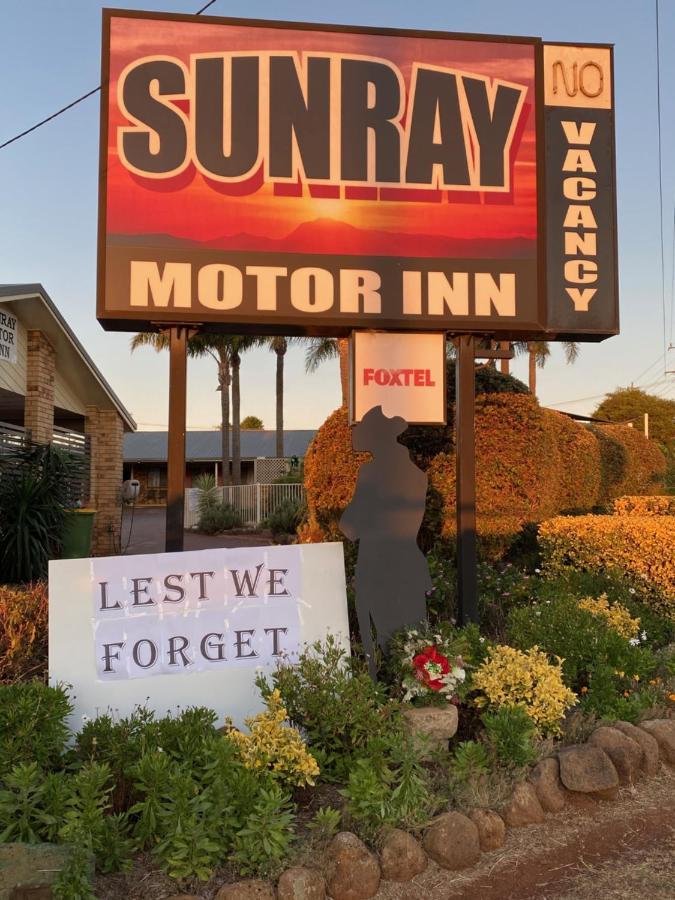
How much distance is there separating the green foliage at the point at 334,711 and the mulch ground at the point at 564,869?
0.66 m


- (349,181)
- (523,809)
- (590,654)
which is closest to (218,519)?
(349,181)

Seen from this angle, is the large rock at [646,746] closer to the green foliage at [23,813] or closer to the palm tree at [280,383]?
the green foliage at [23,813]

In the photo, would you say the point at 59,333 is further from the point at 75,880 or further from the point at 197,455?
the point at 197,455

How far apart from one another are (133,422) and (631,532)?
44.7 ft

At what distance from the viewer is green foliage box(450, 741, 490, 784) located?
3.60 metres

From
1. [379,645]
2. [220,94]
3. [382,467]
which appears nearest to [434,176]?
[220,94]

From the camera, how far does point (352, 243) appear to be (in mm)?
5691

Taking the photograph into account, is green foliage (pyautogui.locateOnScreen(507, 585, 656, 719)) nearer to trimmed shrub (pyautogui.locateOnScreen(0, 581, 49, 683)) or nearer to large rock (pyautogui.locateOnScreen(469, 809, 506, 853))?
large rock (pyautogui.locateOnScreen(469, 809, 506, 853))

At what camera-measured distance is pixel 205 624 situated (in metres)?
4.40

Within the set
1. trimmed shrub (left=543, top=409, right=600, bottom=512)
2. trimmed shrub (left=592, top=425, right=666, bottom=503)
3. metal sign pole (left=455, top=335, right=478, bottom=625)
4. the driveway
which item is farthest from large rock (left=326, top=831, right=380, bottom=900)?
trimmed shrub (left=592, top=425, right=666, bottom=503)

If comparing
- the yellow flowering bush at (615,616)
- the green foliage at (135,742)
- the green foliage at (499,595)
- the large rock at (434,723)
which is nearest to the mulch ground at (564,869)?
the green foliage at (135,742)

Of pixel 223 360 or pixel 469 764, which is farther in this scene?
pixel 223 360

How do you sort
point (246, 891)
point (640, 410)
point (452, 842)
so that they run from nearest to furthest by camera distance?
point (246, 891) < point (452, 842) < point (640, 410)

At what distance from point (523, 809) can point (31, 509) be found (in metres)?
8.86
